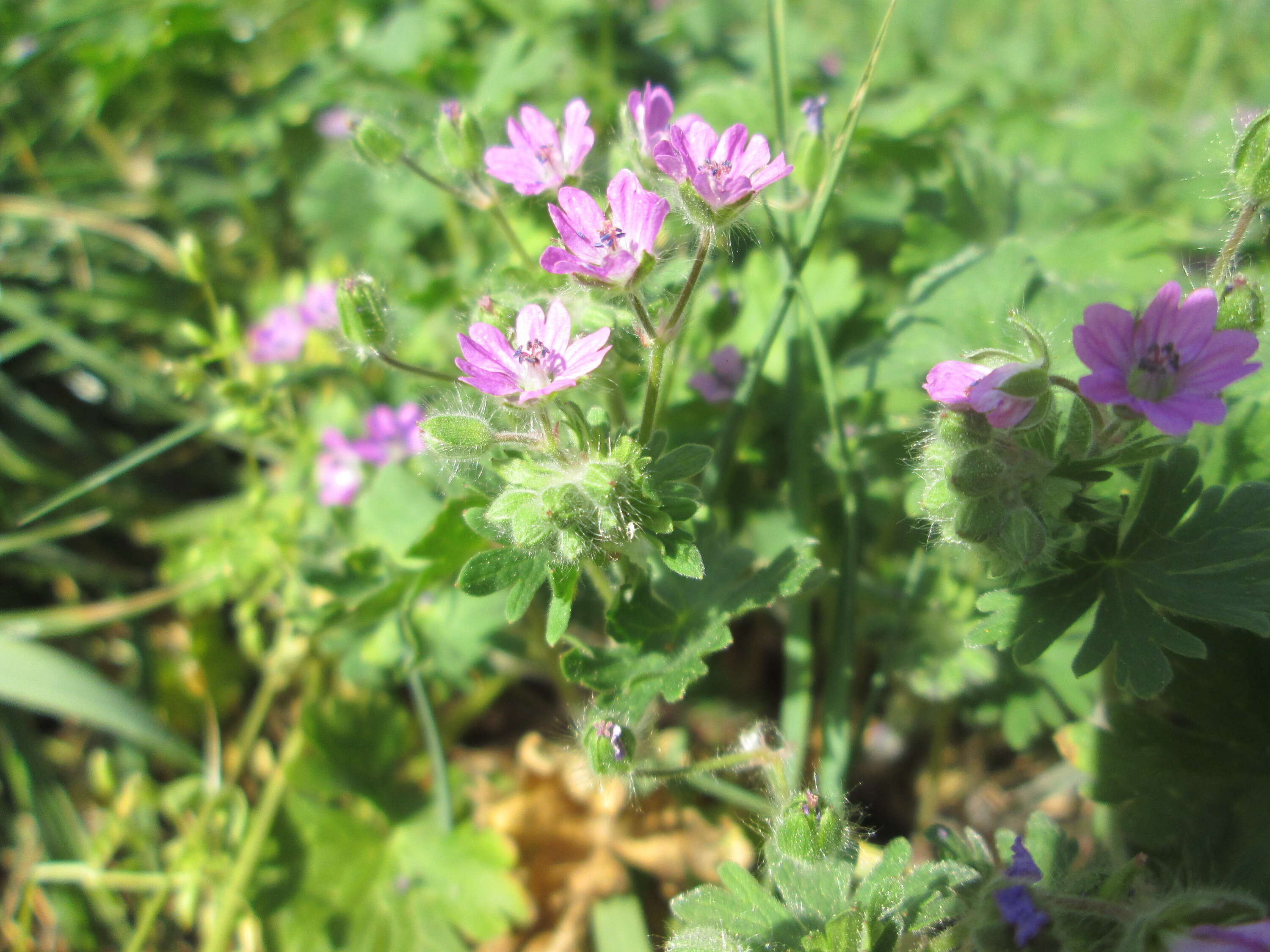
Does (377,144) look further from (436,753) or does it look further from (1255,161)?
(1255,161)

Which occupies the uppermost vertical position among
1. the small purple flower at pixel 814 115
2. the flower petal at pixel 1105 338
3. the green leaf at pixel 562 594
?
the small purple flower at pixel 814 115

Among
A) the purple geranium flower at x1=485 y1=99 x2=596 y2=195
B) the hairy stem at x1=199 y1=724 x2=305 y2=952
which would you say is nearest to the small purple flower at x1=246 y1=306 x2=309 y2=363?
the hairy stem at x1=199 y1=724 x2=305 y2=952

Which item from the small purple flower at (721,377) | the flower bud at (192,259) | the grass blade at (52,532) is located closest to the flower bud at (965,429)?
the small purple flower at (721,377)

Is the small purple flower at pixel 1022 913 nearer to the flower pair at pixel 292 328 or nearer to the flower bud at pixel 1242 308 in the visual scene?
the flower bud at pixel 1242 308

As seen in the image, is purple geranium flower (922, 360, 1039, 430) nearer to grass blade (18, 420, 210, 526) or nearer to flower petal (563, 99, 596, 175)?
flower petal (563, 99, 596, 175)

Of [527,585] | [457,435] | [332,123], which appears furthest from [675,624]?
[332,123]

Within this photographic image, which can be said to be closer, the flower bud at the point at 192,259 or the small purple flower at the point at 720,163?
the small purple flower at the point at 720,163

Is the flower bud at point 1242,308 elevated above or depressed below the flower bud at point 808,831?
above
